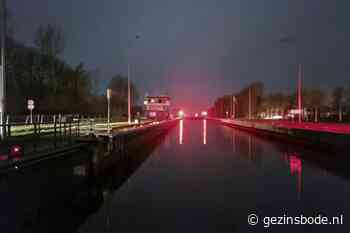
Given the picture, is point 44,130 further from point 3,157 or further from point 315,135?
point 315,135

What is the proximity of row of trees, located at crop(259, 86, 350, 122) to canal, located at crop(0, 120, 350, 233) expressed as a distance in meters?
65.3

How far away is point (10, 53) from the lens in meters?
57.3

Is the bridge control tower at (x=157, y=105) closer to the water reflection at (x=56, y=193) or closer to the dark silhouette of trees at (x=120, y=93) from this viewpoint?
the dark silhouette of trees at (x=120, y=93)

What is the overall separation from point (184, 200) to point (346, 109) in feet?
264

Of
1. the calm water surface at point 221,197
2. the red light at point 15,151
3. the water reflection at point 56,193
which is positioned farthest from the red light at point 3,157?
the calm water surface at point 221,197

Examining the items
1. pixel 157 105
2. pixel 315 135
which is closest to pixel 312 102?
pixel 157 105

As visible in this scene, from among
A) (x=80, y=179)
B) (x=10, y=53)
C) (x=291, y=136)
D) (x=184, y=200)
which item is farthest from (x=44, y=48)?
(x=184, y=200)

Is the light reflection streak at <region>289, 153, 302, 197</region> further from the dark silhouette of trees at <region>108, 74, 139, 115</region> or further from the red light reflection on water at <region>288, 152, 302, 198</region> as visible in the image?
the dark silhouette of trees at <region>108, 74, 139, 115</region>

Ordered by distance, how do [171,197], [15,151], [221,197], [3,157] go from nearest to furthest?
[3,157] < [15,151] < [221,197] < [171,197]

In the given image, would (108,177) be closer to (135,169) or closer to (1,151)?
(135,169)

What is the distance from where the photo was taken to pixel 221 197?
14211mm

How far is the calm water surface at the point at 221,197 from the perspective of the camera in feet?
35.5

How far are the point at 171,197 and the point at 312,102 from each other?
131m

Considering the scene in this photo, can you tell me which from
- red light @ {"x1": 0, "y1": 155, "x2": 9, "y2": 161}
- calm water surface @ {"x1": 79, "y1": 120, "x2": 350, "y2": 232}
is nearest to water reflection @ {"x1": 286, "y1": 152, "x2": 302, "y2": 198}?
calm water surface @ {"x1": 79, "y1": 120, "x2": 350, "y2": 232}
